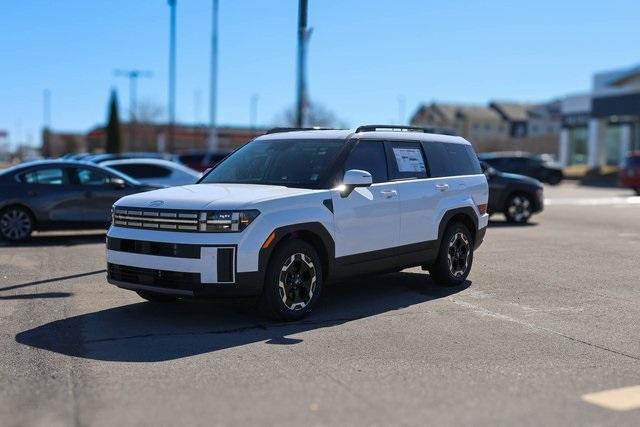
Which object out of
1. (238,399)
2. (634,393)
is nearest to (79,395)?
(238,399)

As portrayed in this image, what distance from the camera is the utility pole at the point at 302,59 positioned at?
1429 cm

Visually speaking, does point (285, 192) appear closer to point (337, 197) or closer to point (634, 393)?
point (337, 197)

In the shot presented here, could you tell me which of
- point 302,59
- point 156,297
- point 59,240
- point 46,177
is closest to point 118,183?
point 46,177

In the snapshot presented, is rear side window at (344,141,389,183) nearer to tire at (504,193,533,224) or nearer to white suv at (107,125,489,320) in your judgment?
white suv at (107,125,489,320)

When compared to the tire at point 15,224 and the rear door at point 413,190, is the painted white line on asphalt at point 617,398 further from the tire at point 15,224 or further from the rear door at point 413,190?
the tire at point 15,224

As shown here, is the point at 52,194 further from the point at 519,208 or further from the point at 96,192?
the point at 519,208

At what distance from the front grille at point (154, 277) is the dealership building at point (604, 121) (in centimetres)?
4202

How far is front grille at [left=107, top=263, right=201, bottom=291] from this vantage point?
20.7 ft

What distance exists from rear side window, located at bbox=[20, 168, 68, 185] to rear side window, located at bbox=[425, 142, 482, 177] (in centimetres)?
746

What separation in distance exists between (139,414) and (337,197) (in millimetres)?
3263

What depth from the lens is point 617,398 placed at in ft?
15.9

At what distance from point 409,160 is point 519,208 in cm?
982

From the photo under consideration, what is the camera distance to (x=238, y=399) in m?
4.70

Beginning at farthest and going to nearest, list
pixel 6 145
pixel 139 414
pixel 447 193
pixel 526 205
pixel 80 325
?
pixel 6 145, pixel 526 205, pixel 447 193, pixel 80 325, pixel 139 414
